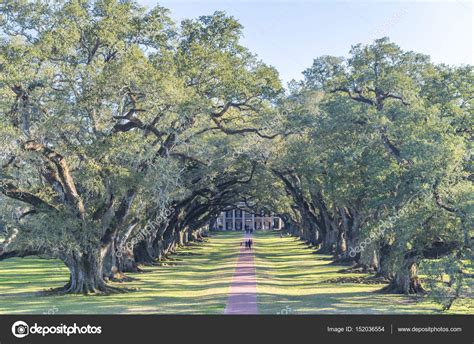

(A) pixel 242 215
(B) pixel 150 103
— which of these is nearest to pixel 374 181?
(B) pixel 150 103

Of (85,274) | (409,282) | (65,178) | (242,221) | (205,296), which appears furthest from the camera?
(242,221)

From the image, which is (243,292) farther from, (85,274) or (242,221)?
(242,221)

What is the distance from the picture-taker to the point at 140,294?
1145 inches

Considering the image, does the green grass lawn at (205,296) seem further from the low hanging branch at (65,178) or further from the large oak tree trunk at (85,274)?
the low hanging branch at (65,178)

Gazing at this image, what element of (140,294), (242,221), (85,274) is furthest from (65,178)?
(242,221)

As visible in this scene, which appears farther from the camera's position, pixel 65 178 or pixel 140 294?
pixel 140 294

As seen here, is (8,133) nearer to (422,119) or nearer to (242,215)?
(422,119)

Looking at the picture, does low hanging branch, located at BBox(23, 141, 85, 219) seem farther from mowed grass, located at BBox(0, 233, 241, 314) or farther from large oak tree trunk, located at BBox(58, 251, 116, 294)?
mowed grass, located at BBox(0, 233, 241, 314)

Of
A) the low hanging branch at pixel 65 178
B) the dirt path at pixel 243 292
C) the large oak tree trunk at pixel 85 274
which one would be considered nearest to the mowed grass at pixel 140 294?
the dirt path at pixel 243 292

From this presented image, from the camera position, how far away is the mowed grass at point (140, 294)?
76.2 feet

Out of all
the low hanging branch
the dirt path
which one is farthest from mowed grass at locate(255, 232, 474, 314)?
the low hanging branch

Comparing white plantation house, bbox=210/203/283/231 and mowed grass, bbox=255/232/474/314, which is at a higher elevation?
white plantation house, bbox=210/203/283/231

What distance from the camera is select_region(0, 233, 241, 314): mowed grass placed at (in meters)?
23.2

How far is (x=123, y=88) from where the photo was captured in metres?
26.7
